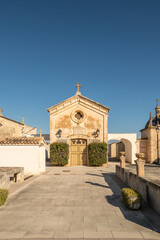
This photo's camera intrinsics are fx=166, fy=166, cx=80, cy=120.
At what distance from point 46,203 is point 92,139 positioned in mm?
13212

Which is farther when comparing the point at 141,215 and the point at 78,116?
the point at 78,116

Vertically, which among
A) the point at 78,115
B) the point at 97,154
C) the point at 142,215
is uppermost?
the point at 78,115

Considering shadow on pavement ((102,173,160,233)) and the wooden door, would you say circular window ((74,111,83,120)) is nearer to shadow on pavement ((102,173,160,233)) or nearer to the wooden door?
the wooden door

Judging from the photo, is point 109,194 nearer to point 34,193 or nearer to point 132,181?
point 132,181

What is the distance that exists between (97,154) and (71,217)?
1328 centimetres

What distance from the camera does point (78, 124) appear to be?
65.5 ft

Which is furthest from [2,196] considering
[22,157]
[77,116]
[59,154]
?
[77,116]

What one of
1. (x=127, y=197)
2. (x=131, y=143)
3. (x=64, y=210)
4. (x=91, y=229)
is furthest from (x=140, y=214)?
(x=131, y=143)

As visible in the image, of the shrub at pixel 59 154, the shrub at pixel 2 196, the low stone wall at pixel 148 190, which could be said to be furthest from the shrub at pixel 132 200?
the shrub at pixel 59 154

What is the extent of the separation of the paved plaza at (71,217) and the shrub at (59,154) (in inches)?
401

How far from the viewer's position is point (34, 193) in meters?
8.41

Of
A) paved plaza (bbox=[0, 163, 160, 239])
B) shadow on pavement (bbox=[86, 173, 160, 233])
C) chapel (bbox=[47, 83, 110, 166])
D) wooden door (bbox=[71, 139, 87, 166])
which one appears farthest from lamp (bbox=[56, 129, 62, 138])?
shadow on pavement (bbox=[86, 173, 160, 233])

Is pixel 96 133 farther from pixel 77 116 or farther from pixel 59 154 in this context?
pixel 59 154

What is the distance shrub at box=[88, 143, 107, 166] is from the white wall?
7096 mm
